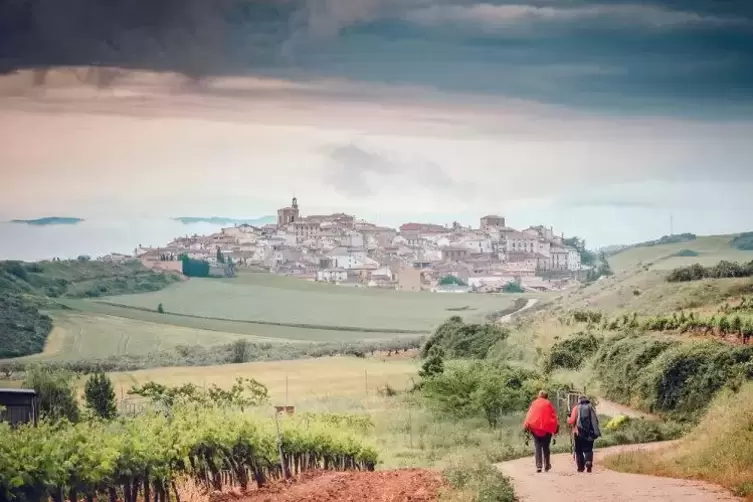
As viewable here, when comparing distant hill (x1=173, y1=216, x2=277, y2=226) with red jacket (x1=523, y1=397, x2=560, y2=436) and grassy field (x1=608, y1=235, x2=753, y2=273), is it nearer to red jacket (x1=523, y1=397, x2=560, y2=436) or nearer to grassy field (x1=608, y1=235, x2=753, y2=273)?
grassy field (x1=608, y1=235, x2=753, y2=273)

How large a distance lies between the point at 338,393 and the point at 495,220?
284 cm

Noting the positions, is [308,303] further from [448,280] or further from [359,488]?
[359,488]

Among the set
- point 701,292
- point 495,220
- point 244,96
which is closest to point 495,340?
point 495,220

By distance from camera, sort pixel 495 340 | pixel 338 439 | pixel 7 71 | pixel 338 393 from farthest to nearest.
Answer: pixel 495 340 < pixel 338 393 < pixel 7 71 < pixel 338 439

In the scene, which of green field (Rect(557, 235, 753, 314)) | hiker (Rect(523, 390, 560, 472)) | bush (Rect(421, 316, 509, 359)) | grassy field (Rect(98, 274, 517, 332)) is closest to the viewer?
hiker (Rect(523, 390, 560, 472))

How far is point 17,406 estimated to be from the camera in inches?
488

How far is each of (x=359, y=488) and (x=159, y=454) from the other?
4.57ft

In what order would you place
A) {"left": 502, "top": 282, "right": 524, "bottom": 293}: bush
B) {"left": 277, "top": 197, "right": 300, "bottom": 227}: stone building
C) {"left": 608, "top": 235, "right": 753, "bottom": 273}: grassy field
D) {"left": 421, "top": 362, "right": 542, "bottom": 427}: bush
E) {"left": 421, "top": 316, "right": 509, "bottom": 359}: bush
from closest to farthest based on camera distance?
{"left": 421, "top": 362, "right": 542, "bottom": 427}: bush, {"left": 277, "top": 197, "right": 300, "bottom": 227}: stone building, {"left": 421, "top": 316, "right": 509, "bottom": 359}: bush, {"left": 608, "top": 235, "right": 753, "bottom": 273}: grassy field, {"left": 502, "top": 282, "right": 524, "bottom": 293}: bush

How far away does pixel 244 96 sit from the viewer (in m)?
14.7

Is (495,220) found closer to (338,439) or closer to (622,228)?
(622,228)

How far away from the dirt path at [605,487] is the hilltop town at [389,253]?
597cm

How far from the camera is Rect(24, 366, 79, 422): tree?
13375mm

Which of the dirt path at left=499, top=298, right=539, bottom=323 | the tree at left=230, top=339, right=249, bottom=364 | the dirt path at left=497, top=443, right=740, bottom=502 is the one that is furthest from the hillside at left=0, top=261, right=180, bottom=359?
the dirt path at left=497, top=443, right=740, bottom=502

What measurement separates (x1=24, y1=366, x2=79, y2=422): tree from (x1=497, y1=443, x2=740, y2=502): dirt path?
502 centimetres
